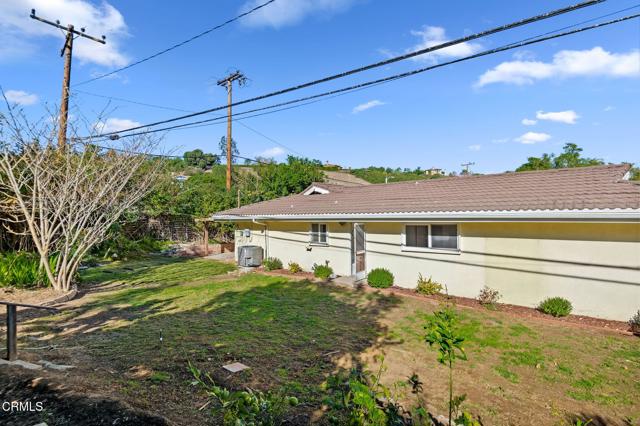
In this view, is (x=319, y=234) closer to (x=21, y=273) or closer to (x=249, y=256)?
(x=249, y=256)

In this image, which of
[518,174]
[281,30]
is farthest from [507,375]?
[281,30]

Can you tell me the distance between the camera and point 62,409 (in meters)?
3.23

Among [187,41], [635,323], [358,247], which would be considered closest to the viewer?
[635,323]

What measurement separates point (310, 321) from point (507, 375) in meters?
3.84

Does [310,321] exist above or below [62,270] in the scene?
below

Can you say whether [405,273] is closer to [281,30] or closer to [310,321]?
[310,321]

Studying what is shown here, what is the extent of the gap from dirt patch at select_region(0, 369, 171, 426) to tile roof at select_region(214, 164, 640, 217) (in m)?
8.02

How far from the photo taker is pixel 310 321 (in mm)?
7395

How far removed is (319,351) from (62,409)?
3498mm

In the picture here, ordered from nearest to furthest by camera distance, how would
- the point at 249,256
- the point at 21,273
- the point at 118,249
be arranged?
the point at 21,273, the point at 249,256, the point at 118,249

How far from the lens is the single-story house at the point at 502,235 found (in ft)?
23.4

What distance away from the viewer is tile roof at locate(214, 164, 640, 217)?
7.61 meters

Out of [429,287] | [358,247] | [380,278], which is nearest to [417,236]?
[429,287]

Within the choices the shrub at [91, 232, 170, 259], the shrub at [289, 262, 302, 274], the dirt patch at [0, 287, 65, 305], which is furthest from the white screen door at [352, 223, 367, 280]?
the shrub at [91, 232, 170, 259]
